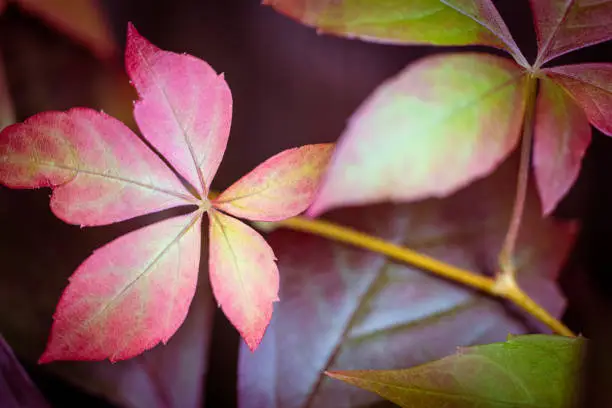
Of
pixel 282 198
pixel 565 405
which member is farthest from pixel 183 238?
pixel 565 405

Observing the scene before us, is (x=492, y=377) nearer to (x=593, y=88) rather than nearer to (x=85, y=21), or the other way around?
(x=593, y=88)

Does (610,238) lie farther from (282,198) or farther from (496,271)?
(282,198)

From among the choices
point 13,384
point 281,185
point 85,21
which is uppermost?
point 85,21

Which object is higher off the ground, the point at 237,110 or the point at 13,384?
the point at 237,110

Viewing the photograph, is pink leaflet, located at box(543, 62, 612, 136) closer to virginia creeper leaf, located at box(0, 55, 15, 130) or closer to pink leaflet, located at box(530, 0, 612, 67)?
pink leaflet, located at box(530, 0, 612, 67)

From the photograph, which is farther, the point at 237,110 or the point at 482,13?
the point at 237,110

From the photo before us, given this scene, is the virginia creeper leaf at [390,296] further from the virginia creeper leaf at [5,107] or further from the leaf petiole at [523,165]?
the virginia creeper leaf at [5,107]

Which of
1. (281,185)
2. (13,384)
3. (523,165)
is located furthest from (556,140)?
(13,384)
